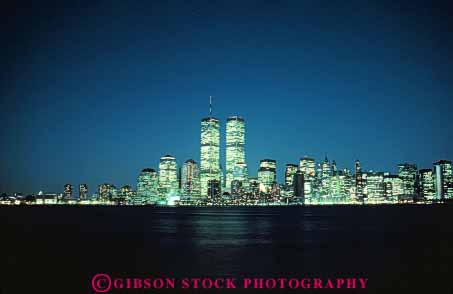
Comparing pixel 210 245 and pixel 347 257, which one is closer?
pixel 347 257

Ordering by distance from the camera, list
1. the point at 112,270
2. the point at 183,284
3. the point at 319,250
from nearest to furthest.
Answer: the point at 183,284, the point at 112,270, the point at 319,250

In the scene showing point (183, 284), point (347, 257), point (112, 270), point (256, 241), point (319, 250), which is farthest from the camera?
point (256, 241)

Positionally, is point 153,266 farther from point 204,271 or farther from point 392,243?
point 392,243

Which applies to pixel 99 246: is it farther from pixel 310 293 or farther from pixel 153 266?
pixel 310 293

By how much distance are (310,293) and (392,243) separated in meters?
28.4

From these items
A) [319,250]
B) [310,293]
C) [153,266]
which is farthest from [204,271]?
[319,250]

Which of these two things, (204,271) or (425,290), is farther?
(204,271)

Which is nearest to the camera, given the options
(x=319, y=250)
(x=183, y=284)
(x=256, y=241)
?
Answer: (x=183, y=284)

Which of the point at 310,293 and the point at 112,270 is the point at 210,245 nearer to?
the point at 112,270

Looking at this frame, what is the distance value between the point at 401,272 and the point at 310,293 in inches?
377

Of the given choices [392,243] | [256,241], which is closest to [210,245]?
[256,241]

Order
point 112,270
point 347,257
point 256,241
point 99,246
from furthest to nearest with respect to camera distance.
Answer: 1. point 256,241
2. point 99,246
3. point 347,257
4. point 112,270

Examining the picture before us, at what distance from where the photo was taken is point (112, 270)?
33.4 m

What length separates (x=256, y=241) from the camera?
54688 mm
